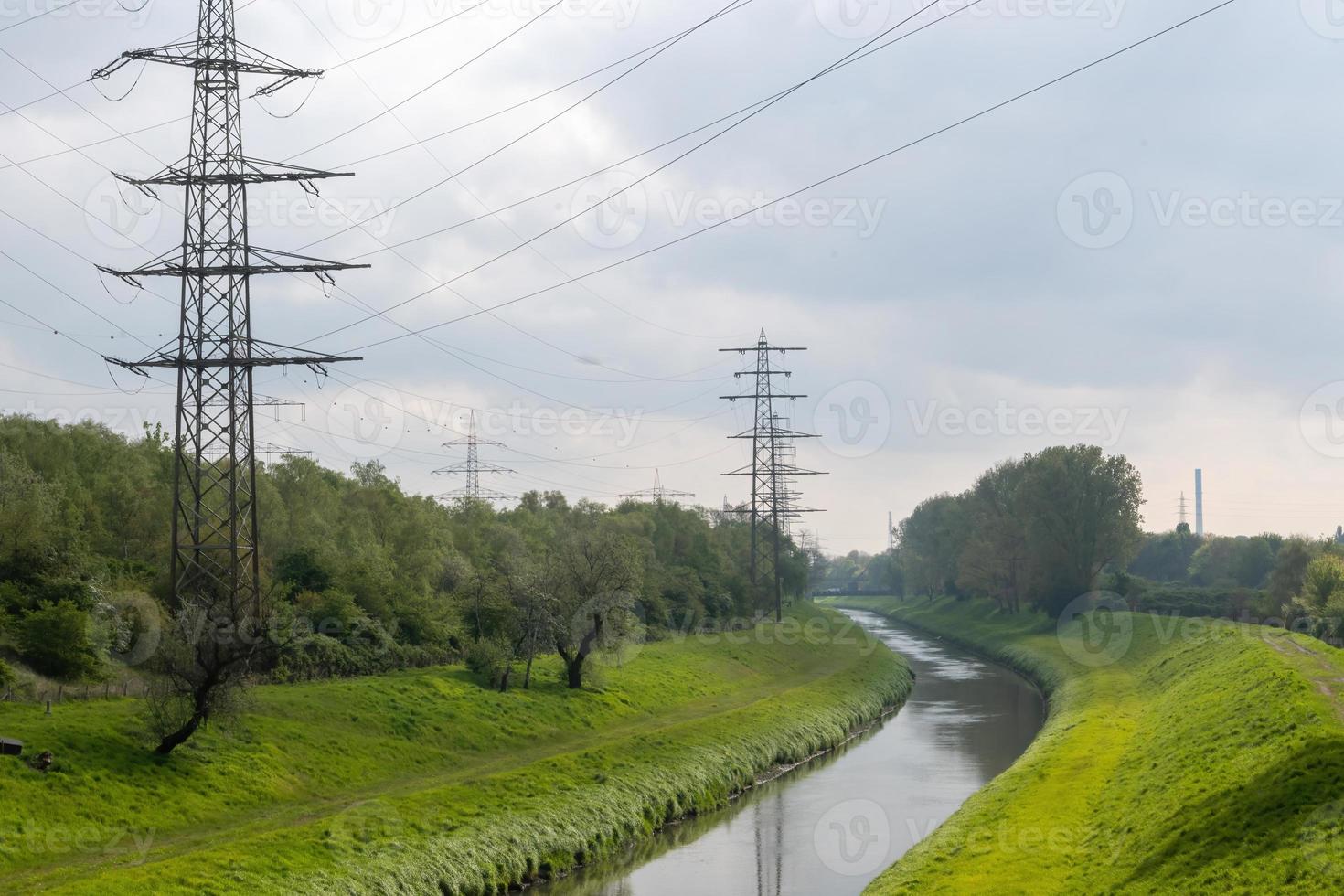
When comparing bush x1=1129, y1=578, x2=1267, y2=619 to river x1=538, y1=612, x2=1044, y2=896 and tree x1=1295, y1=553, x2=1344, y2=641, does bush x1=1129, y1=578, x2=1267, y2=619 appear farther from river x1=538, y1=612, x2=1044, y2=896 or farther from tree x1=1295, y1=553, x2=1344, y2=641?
river x1=538, y1=612, x2=1044, y2=896

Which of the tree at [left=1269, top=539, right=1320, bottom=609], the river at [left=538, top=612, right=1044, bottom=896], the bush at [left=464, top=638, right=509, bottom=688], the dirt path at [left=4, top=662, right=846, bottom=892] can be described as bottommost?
the river at [left=538, top=612, right=1044, bottom=896]

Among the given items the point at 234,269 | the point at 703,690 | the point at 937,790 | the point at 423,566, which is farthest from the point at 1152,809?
the point at 423,566

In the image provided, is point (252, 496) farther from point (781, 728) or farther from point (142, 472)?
point (142, 472)

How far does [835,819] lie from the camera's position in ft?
151

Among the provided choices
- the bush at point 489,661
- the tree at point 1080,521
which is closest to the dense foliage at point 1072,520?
the tree at point 1080,521

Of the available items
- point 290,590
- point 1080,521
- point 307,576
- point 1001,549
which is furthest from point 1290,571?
point 290,590

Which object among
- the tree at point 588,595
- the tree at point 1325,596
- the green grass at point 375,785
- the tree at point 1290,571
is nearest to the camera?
the green grass at point 375,785

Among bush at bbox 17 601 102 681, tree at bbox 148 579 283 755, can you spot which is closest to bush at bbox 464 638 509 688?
bush at bbox 17 601 102 681

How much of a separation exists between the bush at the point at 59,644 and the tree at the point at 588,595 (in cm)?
2450

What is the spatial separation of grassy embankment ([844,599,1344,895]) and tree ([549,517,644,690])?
22753mm

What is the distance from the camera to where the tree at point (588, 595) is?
63.2m

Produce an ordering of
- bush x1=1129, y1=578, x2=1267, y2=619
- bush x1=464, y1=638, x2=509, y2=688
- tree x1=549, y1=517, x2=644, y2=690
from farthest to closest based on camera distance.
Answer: bush x1=1129, y1=578, x2=1267, y2=619 < tree x1=549, y1=517, x2=644, y2=690 < bush x1=464, y1=638, x2=509, y2=688

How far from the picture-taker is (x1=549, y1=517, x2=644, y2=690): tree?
2490 inches

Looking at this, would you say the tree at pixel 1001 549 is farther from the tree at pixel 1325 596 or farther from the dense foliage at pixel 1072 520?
the tree at pixel 1325 596
